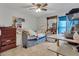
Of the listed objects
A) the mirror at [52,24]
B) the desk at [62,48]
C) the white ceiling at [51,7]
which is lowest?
the desk at [62,48]

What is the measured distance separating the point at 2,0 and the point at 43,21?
725mm

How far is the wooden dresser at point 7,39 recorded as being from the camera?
1560mm

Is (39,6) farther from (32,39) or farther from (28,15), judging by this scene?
(32,39)

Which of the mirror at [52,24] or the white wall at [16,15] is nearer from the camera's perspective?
the white wall at [16,15]

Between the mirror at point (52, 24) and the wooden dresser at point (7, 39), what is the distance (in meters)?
0.57

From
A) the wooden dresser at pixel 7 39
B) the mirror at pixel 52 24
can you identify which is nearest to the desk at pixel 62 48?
the mirror at pixel 52 24

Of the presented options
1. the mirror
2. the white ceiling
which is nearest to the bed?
the mirror

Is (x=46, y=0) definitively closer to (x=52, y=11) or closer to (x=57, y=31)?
(x=52, y=11)

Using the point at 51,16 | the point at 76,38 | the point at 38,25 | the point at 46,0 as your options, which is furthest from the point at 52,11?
the point at 76,38

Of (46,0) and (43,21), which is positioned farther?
(43,21)

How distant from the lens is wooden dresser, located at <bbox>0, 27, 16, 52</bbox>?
1.56 metres

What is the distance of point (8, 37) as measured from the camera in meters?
1.64

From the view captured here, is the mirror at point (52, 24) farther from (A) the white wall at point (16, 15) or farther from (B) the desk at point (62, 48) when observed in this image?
(A) the white wall at point (16, 15)

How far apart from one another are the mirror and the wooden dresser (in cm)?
57
